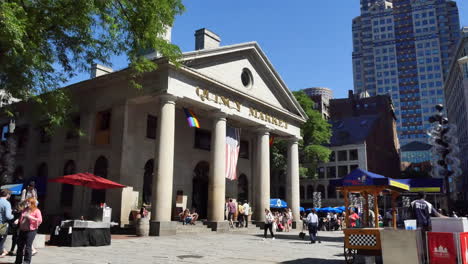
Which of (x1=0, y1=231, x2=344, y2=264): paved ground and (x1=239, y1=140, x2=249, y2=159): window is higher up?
(x1=239, y1=140, x2=249, y2=159): window

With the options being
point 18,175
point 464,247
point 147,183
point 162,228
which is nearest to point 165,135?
point 162,228

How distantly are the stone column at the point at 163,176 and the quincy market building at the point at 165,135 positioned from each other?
50 millimetres

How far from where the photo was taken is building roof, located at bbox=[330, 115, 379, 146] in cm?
6669

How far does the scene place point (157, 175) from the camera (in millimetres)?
20641

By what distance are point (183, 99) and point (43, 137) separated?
43.4 ft

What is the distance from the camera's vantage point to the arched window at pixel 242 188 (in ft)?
108

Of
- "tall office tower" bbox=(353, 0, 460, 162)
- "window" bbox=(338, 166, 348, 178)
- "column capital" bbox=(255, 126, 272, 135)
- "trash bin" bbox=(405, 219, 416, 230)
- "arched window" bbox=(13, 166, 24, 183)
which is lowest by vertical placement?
"trash bin" bbox=(405, 219, 416, 230)

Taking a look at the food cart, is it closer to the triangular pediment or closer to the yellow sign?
the yellow sign

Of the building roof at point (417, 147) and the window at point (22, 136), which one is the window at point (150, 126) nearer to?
the window at point (22, 136)

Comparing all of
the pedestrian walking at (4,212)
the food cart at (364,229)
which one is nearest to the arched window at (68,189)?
the pedestrian walking at (4,212)

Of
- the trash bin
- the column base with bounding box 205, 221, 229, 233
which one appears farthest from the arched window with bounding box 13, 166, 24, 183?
the trash bin

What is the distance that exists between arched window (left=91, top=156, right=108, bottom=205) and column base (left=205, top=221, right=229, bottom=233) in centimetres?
648

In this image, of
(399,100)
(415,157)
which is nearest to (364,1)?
(399,100)

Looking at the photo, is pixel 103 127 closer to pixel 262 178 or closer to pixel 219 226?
pixel 219 226
